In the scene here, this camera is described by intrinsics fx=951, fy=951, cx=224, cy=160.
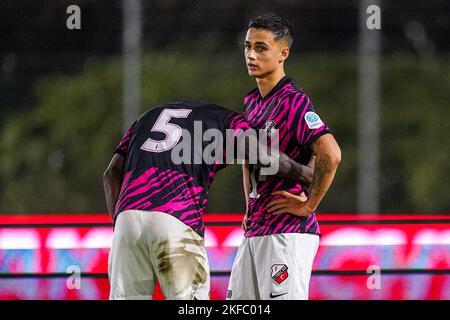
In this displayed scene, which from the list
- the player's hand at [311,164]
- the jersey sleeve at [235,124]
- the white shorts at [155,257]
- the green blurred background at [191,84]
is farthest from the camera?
the green blurred background at [191,84]

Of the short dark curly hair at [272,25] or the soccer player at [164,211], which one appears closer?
the soccer player at [164,211]

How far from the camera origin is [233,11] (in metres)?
6.83

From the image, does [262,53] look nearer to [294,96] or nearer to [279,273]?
[294,96]

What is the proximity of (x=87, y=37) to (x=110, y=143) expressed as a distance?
0.76 meters

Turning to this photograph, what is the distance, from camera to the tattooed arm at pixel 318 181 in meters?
3.58

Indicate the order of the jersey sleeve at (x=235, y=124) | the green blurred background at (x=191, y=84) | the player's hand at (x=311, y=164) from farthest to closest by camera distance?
the green blurred background at (x=191, y=84), the player's hand at (x=311, y=164), the jersey sleeve at (x=235, y=124)

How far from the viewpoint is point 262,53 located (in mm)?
3754

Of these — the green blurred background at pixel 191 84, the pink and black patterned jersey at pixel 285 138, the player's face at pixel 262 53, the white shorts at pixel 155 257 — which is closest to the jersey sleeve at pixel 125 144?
the white shorts at pixel 155 257

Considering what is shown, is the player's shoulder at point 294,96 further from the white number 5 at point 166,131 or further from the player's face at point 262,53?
the white number 5 at point 166,131

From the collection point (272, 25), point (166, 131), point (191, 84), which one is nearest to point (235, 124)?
point (166, 131)

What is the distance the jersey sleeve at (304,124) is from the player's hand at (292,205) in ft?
0.70

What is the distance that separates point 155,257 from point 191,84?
11.6 feet
